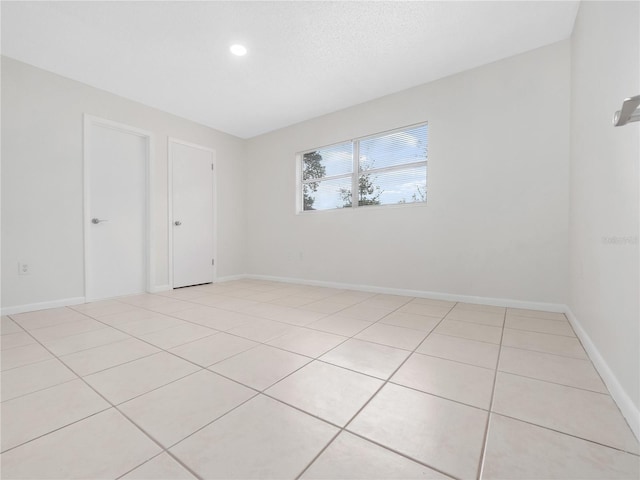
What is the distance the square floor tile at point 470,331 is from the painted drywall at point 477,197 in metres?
0.86

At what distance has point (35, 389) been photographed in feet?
4.39

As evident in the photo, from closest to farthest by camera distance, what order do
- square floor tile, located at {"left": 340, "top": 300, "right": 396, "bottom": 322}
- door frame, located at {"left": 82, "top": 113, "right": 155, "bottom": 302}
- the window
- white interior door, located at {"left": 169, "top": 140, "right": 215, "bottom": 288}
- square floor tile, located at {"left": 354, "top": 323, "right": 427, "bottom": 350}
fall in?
square floor tile, located at {"left": 354, "top": 323, "right": 427, "bottom": 350} < square floor tile, located at {"left": 340, "top": 300, "right": 396, "bottom": 322} < door frame, located at {"left": 82, "top": 113, "right": 155, "bottom": 302} < the window < white interior door, located at {"left": 169, "top": 140, "right": 215, "bottom": 288}

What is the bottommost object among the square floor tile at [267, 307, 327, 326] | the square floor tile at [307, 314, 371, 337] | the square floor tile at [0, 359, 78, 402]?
the square floor tile at [267, 307, 327, 326]

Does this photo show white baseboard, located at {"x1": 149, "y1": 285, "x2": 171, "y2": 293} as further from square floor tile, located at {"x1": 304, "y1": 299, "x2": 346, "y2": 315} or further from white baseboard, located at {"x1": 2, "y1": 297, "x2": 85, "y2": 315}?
square floor tile, located at {"x1": 304, "y1": 299, "x2": 346, "y2": 315}

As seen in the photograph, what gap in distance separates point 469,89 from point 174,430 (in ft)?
12.6

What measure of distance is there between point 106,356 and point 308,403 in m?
1.37

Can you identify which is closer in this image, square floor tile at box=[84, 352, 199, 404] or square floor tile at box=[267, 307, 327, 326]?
square floor tile at box=[84, 352, 199, 404]

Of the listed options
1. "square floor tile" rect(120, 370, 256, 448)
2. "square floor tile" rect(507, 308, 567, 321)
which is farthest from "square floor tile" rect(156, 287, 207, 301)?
"square floor tile" rect(507, 308, 567, 321)

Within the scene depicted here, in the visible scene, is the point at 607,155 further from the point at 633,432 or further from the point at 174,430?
the point at 174,430

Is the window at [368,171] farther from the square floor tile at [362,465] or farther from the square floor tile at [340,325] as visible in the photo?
the square floor tile at [362,465]

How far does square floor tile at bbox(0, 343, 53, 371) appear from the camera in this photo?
1626mm

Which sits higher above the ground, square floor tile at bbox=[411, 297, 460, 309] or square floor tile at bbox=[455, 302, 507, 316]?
square floor tile at bbox=[455, 302, 507, 316]

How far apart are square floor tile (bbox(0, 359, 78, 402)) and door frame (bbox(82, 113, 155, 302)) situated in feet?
6.62

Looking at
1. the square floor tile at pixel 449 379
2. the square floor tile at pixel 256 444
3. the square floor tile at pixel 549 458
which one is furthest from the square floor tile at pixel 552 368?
the square floor tile at pixel 256 444
